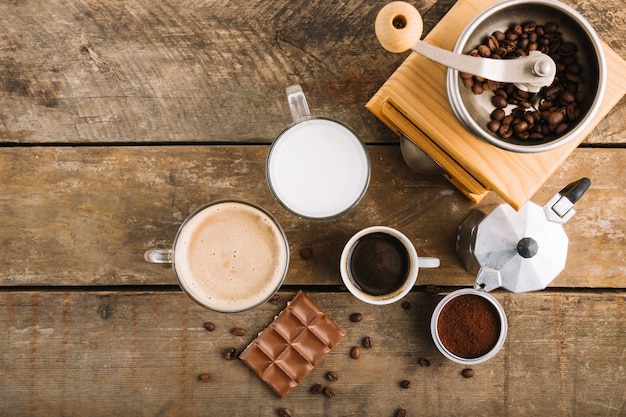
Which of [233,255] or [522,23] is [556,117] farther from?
[233,255]

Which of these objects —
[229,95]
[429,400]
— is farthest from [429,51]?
A: [429,400]

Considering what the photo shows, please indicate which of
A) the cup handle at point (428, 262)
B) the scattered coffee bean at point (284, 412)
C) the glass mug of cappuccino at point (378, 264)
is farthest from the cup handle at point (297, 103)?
the scattered coffee bean at point (284, 412)

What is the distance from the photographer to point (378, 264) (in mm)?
1071

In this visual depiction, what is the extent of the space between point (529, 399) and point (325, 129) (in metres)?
0.72

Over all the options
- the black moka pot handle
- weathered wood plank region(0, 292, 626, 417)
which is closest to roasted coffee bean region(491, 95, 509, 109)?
the black moka pot handle

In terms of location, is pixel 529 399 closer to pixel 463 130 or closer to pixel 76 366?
pixel 463 130

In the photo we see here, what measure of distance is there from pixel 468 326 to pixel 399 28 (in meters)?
0.61

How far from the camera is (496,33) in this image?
2.89 feet

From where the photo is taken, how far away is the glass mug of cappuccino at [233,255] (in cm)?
107

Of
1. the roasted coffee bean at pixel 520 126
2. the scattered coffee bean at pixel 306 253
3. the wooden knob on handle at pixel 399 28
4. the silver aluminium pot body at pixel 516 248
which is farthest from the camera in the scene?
the scattered coffee bean at pixel 306 253

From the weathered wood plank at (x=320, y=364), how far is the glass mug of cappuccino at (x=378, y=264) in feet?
0.27

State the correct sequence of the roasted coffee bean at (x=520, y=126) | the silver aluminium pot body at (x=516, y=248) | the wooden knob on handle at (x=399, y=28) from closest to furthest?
the wooden knob on handle at (x=399, y=28) < the roasted coffee bean at (x=520, y=126) < the silver aluminium pot body at (x=516, y=248)

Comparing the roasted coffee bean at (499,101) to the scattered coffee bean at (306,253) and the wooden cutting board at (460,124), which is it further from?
the scattered coffee bean at (306,253)

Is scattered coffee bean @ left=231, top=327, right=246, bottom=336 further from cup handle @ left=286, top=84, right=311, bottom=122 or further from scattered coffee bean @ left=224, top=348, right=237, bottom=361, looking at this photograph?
cup handle @ left=286, top=84, right=311, bottom=122
